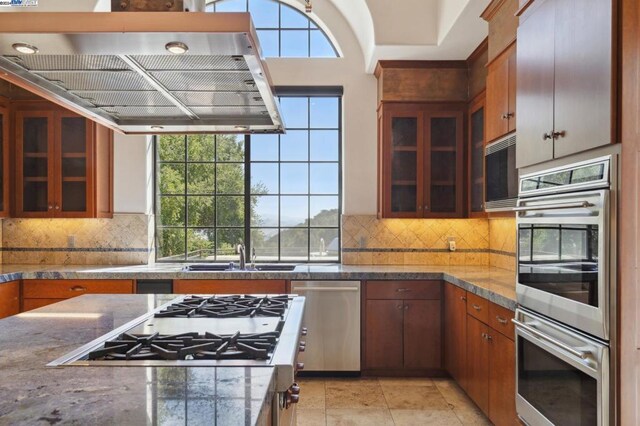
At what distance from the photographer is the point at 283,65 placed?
4.48 meters

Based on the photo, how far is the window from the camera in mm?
4598

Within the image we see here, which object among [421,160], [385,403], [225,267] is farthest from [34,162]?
[385,403]

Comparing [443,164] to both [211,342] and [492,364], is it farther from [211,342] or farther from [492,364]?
[211,342]

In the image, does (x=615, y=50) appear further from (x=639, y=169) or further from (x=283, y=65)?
(x=283, y=65)

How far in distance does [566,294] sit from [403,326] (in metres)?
2.14

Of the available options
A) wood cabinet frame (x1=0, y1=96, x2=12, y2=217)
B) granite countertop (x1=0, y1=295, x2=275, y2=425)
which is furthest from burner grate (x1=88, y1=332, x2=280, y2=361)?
wood cabinet frame (x1=0, y1=96, x2=12, y2=217)

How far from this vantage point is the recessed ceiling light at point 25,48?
1346mm

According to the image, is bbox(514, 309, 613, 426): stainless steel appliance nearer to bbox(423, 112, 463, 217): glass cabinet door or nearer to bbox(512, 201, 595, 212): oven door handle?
bbox(512, 201, 595, 212): oven door handle

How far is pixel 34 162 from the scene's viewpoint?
4258 mm

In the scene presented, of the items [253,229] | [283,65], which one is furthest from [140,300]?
[283,65]

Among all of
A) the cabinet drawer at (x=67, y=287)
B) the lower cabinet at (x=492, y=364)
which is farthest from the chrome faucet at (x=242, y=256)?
the lower cabinet at (x=492, y=364)

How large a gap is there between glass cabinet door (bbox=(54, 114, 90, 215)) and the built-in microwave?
3520 mm

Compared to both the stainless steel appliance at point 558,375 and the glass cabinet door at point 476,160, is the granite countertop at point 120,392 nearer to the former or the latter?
the stainless steel appliance at point 558,375

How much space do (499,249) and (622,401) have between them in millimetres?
2684
